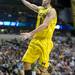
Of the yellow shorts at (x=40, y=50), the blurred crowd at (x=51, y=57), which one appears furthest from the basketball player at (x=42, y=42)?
the blurred crowd at (x=51, y=57)

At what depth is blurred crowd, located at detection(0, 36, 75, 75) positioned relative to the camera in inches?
439

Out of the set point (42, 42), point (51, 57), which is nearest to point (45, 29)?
point (42, 42)

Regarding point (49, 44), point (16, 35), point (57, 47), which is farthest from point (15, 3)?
point (49, 44)

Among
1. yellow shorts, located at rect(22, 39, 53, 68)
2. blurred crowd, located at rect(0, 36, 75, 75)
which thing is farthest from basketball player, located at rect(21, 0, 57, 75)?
blurred crowd, located at rect(0, 36, 75, 75)

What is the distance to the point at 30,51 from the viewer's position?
21.2 feet

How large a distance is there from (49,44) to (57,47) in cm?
1116

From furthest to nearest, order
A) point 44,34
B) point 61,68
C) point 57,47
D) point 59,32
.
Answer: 1. point 59,32
2. point 57,47
3. point 61,68
4. point 44,34

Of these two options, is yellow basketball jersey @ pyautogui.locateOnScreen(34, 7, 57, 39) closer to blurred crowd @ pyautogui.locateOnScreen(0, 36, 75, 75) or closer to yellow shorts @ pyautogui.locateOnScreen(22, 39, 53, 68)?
yellow shorts @ pyautogui.locateOnScreen(22, 39, 53, 68)

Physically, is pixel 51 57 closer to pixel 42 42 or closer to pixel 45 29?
pixel 42 42

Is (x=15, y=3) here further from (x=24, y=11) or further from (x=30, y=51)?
(x=30, y=51)

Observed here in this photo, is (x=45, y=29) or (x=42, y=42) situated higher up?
(x=45, y=29)

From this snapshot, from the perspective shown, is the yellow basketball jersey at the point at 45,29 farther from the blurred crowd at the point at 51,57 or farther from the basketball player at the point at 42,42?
the blurred crowd at the point at 51,57

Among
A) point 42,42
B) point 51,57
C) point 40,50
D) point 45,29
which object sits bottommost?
point 51,57

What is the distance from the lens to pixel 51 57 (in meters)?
15.5
